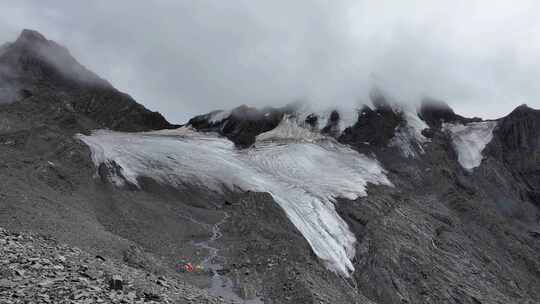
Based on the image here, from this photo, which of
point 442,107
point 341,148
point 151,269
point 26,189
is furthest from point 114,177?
point 442,107

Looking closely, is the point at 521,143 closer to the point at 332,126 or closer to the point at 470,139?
the point at 470,139

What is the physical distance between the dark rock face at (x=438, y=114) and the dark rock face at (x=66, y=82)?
5258cm

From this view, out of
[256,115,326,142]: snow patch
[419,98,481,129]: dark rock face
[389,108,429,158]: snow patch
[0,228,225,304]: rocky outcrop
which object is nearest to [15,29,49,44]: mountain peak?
[256,115,326,142]: snow patch

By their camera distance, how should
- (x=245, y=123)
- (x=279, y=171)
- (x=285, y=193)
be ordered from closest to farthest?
(x=285, y=193)
(x=279, y=171)
(x=245, y=123)

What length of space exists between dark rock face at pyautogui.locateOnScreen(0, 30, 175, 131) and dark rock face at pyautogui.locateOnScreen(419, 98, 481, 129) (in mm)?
52576

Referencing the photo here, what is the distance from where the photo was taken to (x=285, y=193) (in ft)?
185

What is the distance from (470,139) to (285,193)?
54.1 metres

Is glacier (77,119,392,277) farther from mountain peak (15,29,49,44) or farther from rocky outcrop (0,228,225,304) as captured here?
mountain peak (15,29,49,44)

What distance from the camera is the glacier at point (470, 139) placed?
297 ft

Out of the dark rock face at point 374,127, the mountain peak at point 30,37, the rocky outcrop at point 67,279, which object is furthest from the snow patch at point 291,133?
the rocky outcrop at point 67,279

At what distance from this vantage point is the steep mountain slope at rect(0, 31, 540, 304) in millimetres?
33344

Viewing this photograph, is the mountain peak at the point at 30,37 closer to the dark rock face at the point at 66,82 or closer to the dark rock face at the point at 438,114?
the dark rock face at the point at 66,82

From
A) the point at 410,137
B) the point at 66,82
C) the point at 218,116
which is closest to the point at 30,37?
the point at 66,82

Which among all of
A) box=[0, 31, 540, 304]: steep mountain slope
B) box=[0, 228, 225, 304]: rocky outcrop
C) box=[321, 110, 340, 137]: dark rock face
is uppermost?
box=[321, 110, 340, 137]: dark rock face
